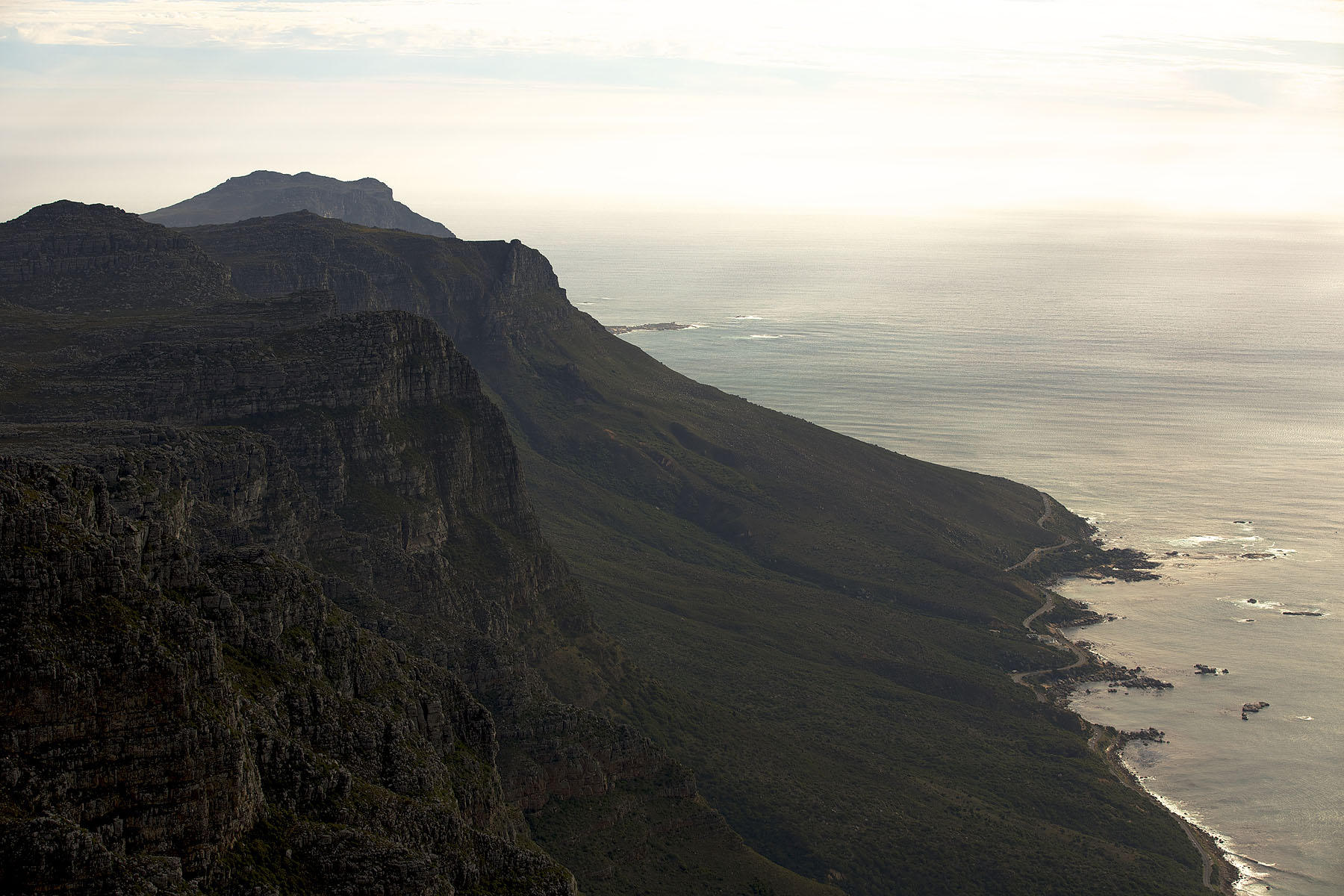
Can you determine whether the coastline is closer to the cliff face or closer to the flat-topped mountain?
the flat-topped mountain

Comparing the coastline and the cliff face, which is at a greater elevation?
the cliff face

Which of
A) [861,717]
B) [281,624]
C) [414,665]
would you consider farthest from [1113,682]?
[281,624]

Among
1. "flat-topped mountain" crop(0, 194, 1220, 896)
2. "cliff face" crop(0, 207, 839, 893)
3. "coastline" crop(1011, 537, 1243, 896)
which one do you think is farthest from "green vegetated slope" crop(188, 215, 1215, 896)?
"cliff face" crop(0, 207, 839, 893)

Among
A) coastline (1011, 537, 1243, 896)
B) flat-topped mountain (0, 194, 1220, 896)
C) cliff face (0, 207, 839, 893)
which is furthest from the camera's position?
coastline (1011, 537, 1243, 896)

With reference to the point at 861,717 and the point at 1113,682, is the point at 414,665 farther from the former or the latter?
the point at 1113,682

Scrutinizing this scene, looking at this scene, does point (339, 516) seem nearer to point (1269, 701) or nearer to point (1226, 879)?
point (1226, 879)

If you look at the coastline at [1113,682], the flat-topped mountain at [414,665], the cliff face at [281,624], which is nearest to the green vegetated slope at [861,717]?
Answer: the flat-topped mountain at [414,665]

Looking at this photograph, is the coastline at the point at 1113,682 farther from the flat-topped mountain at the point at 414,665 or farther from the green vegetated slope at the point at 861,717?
the flat-topped mountain at the point at 414,665
